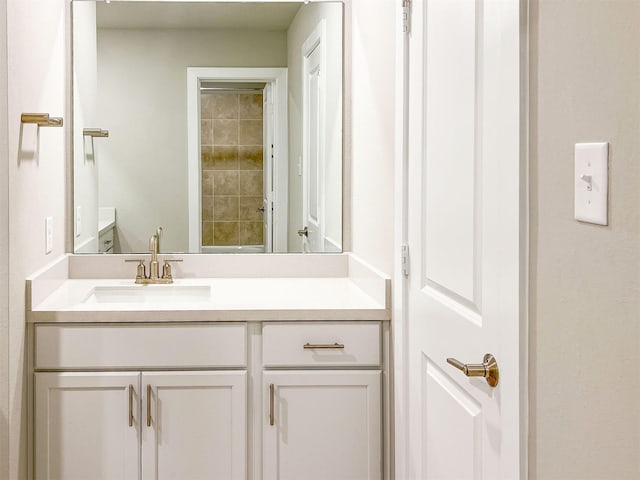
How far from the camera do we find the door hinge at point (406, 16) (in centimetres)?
210

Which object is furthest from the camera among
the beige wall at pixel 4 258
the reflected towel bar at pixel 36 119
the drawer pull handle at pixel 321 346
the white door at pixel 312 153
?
the white door at pixel 312 153

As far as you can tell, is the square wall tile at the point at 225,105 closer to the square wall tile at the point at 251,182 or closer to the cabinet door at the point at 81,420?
the square wall tile at the point at 251,182

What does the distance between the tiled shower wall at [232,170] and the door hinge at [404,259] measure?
1019 mm

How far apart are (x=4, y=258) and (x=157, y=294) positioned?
0.81 m

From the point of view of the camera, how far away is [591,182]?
1.02m

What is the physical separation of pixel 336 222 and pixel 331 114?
404mm

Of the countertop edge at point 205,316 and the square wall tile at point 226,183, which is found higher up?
the square wall tile at point 226,183

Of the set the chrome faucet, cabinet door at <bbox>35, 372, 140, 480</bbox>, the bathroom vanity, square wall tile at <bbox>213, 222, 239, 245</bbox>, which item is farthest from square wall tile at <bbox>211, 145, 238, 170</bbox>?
cabinet door at <bbox>35, 372, 140, 480</bbox>

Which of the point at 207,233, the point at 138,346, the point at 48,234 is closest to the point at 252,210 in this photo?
the point at 207,233

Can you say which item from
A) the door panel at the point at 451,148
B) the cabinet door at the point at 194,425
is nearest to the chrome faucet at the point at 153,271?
the cabinet door at the point at 194,425

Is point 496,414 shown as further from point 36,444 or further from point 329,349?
point 36,444

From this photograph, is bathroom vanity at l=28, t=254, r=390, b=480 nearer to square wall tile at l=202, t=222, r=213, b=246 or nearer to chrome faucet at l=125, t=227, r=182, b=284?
chrome faucet at l=125, t=227, r=182, b=284

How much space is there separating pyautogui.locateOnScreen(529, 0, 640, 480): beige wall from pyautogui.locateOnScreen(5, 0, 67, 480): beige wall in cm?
146

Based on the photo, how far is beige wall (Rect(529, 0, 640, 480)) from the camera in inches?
36.7
